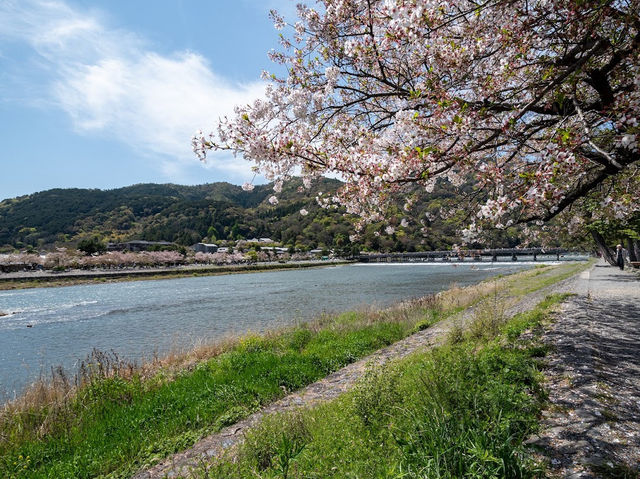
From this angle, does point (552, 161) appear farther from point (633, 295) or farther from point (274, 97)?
point (633, 295)

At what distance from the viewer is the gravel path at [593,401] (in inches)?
128

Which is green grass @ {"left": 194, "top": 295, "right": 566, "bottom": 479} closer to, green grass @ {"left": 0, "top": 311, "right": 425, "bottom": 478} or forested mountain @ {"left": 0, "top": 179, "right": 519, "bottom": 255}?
green grass @ {"left": 0, "top": 311, "right": 425, "bottom": 478}

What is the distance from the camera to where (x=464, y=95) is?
6270 mm

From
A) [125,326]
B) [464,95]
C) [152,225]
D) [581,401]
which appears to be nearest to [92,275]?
[125,326]

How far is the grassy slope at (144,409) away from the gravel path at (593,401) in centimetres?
523

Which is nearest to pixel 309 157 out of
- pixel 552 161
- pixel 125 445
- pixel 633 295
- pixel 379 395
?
pixel 552 161

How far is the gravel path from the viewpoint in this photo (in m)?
3.26

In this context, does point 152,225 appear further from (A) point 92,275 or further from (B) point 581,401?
(B) point 581,401

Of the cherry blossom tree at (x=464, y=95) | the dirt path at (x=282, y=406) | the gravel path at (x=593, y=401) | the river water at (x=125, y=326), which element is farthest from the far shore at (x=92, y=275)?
the gravel path at (x=593, y=401)

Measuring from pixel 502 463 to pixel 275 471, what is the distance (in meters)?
2.41

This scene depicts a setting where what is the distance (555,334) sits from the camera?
26.8 ft

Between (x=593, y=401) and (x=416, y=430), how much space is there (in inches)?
97.0

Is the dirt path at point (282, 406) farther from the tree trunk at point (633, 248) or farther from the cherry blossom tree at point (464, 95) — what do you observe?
the tree trunk at point (633, 248)

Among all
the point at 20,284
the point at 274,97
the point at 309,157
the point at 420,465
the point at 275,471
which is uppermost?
the point at 274,97
